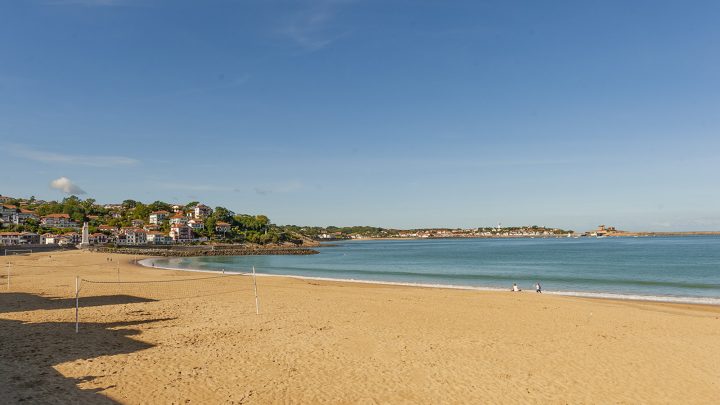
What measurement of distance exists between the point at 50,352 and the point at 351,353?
807 centimetres

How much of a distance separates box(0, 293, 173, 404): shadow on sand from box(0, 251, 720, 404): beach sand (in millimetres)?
39

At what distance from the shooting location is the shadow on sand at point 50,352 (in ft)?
27.3

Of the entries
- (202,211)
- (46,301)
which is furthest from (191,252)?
(202,211)

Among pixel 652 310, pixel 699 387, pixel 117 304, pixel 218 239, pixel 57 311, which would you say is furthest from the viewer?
pixel 218 239

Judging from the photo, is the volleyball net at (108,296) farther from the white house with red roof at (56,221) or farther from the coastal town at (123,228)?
the white house with red roof at (56,221)

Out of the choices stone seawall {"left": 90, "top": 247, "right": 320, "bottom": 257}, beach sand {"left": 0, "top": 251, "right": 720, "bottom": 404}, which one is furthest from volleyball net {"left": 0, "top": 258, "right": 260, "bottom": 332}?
stone seawall {"left": 90, "top": 247, "right": 320, "bottom": 257}

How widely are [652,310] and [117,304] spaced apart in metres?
26.9

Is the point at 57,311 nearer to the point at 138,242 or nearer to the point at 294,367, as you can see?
the point at 294,367

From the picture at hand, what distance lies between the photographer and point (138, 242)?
120625 mm

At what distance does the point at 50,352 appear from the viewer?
447 inches

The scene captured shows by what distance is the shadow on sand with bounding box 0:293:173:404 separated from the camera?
27.3 feet

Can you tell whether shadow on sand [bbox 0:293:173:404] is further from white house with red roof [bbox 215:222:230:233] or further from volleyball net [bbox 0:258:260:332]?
white house with red roof [bbox 215:222:230:233]

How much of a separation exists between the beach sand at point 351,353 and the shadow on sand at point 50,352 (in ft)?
0.13

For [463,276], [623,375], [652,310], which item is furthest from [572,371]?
[463,276]
